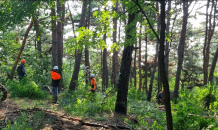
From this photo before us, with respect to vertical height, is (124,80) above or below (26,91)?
above

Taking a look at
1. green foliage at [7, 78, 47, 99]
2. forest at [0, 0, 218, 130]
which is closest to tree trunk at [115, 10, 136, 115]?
forest at [0, 0, 218, 130]

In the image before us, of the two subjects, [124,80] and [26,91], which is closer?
[124,80]

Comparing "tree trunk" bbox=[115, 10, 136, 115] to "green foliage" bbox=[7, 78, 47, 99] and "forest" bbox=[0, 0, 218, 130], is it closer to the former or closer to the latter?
"forest" bbox=[0, 0, 218, 130]

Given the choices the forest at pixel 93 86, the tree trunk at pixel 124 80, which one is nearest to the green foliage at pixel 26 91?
the forest at pixel 93 86

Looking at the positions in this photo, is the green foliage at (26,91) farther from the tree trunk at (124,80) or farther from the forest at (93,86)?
the tree trunk at (124,80)

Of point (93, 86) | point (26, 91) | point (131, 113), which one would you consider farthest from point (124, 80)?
point (26, 91)

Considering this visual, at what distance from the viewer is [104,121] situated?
19.8 feet

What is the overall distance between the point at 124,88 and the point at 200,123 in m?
2.90

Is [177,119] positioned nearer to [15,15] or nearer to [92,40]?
[92,40]

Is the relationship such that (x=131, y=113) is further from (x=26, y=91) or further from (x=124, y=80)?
(x=26, y=91)

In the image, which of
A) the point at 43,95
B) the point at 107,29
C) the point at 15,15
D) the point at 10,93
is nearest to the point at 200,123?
the point at 107,29

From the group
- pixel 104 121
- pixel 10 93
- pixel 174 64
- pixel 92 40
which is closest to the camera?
pixel 92 40

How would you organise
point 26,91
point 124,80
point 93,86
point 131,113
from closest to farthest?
point 124,80 < point 131,113 < point 26,91 < point 93,86

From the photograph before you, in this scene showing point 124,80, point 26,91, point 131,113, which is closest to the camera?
A: point 124,80
